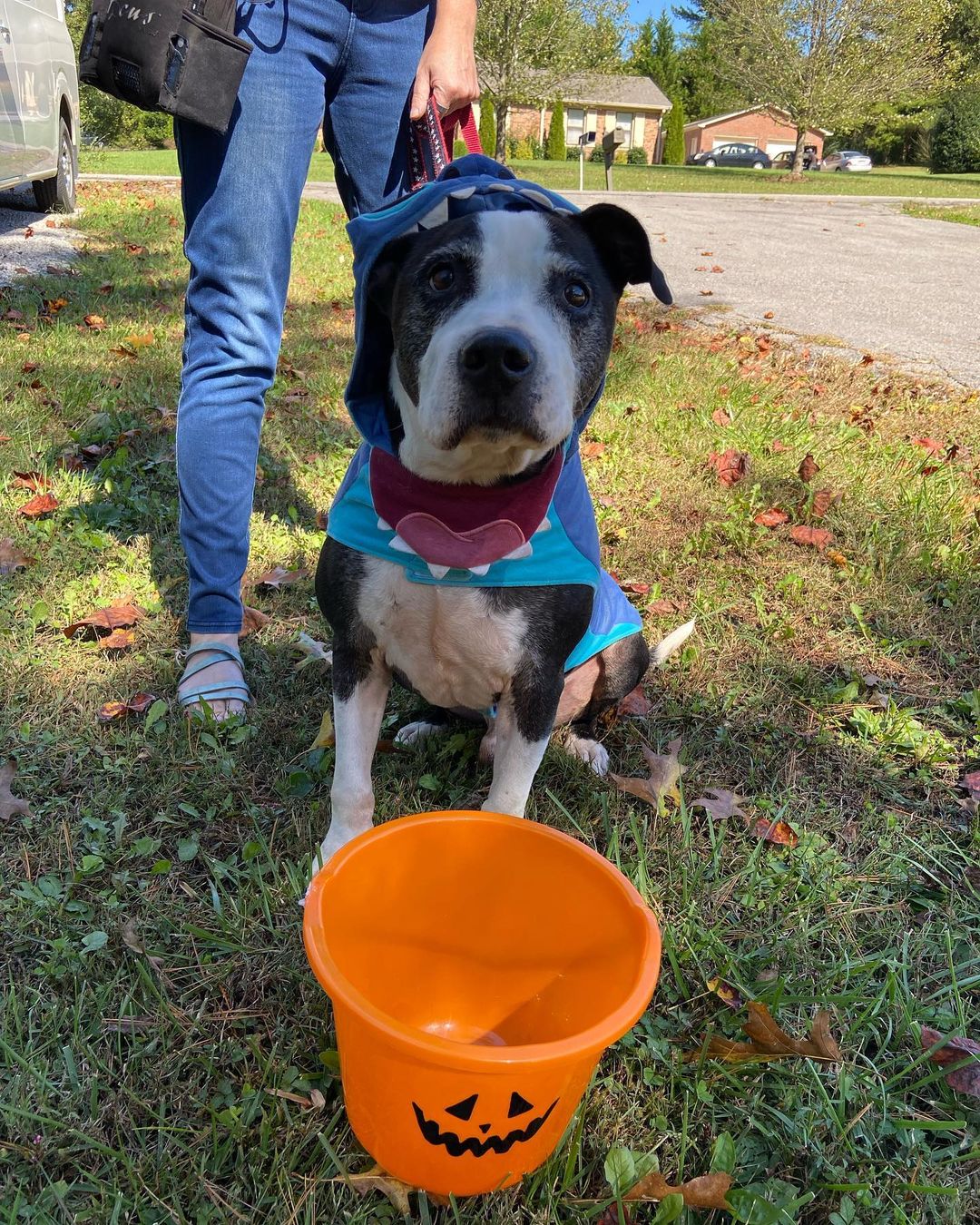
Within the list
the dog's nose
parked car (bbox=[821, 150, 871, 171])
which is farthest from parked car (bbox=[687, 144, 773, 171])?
the dog's nose

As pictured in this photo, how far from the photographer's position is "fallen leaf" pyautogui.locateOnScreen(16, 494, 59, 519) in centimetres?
349

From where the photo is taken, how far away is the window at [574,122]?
6128 cm

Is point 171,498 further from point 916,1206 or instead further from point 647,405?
point 916,1206

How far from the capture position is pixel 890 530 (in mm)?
3559

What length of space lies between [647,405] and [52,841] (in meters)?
3.74

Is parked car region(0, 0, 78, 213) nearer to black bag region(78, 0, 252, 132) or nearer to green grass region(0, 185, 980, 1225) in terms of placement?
green grass region(0, 185, 980, 1225)

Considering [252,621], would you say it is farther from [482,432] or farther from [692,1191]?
[692,1191]

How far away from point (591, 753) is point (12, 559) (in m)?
2.17

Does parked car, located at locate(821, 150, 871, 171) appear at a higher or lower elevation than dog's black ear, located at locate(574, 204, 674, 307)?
higher

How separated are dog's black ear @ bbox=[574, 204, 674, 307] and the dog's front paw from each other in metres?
1.21

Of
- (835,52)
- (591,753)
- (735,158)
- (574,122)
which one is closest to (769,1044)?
(591,753)

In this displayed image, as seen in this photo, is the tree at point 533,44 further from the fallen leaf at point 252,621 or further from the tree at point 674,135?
the fallen leaf at point 252,621

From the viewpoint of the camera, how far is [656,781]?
2.41 meters

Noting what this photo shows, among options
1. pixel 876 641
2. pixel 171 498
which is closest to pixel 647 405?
pixel 876 641
